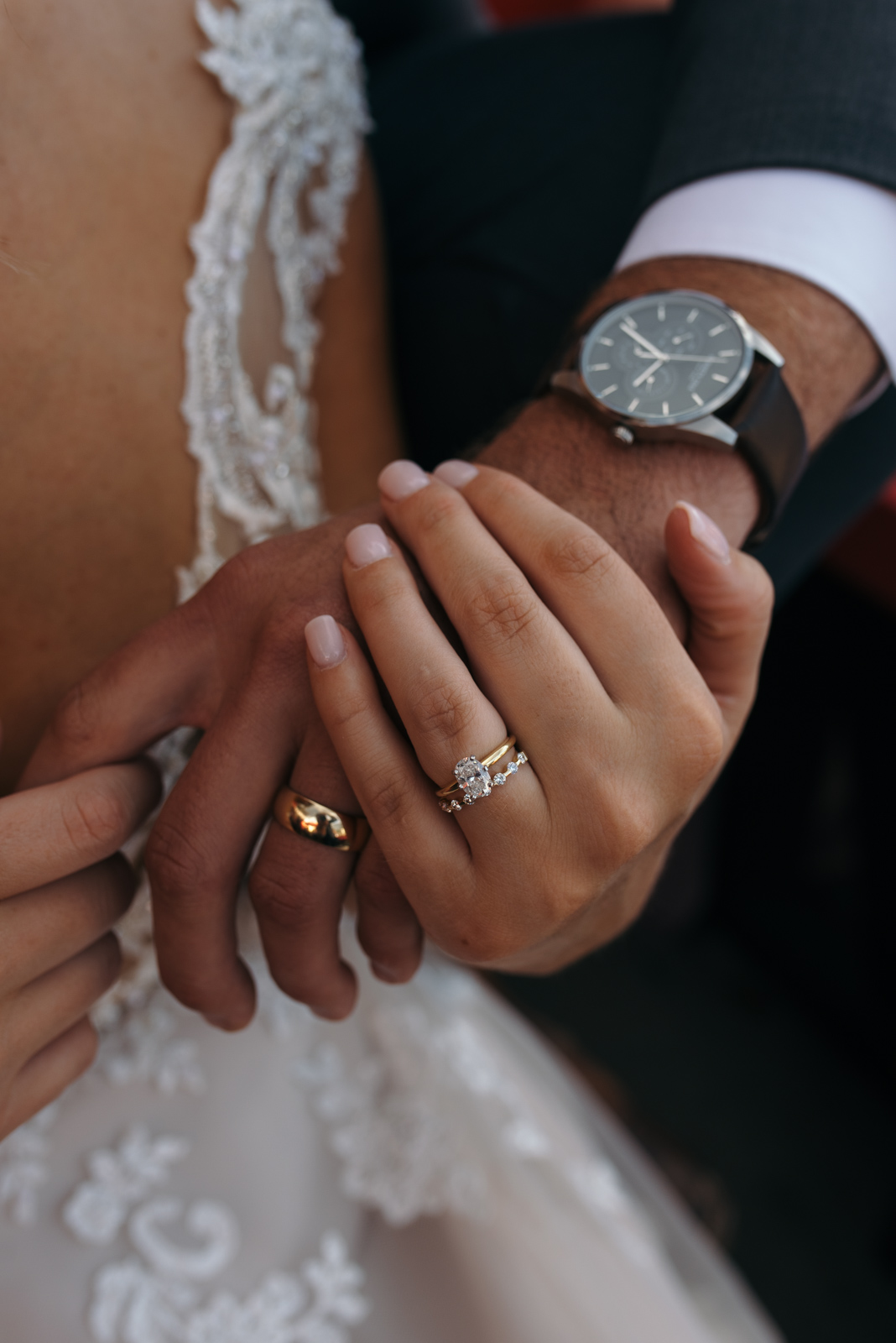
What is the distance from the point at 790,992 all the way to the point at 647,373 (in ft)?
4.76

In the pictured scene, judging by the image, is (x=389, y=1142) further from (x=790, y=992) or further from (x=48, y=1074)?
(x=790, y=992)

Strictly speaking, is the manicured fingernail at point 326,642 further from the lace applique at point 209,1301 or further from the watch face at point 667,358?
the lace applique at point 209,1301

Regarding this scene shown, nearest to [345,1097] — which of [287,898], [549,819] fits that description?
[287,898]

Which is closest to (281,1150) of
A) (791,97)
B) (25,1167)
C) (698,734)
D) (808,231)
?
(25,1167)

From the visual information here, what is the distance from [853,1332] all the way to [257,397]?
5.43ft

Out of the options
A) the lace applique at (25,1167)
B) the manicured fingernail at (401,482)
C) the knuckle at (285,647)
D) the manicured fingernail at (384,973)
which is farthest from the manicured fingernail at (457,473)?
the lace applique at (25,1167)

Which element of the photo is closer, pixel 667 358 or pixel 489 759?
pixel 489 759

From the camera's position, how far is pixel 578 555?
571 millimetres

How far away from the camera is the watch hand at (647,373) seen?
67cm

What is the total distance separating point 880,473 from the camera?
3.32 ft

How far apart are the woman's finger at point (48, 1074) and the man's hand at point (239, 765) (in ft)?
0.33

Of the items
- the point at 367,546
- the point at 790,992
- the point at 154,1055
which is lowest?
the point at 790,992

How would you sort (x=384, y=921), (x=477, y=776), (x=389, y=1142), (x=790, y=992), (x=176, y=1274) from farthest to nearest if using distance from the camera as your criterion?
(x=790, y=992)
(x=389, y=1142)
(x=176, y=1274)
(x=384, y=921)
(x=477, y=776)

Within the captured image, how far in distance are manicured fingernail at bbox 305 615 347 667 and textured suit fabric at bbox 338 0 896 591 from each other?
0.43 m
